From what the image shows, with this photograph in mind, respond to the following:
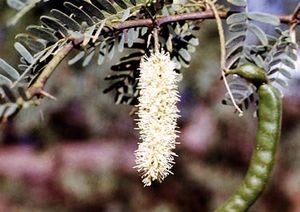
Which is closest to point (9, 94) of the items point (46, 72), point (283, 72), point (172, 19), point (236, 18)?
point (46, 72)

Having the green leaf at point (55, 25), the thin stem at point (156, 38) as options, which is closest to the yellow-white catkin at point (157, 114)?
the thin stem at point (156, 38)

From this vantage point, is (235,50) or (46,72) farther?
(235,50)

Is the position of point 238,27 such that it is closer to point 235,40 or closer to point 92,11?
point 235,40

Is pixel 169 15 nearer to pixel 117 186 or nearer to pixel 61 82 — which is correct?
pixel 61 82

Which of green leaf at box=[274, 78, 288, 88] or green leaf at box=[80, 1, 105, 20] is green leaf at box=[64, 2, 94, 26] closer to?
green leaf at box=[80, 1, 105, 20]

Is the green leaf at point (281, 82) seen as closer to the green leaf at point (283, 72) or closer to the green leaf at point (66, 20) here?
the green leaf at point (283, 72)

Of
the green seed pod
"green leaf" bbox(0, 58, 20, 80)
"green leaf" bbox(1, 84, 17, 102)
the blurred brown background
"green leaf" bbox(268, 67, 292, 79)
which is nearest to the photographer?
"green leaf" bbox(1, 84, 17, 102)

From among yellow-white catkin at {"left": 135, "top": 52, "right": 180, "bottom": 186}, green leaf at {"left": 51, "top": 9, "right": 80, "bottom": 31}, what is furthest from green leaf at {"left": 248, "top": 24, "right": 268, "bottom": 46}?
green leaf at {"left": 51, "top": 9, "right": 80, "bottom": 31}
